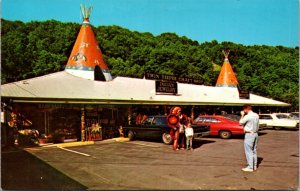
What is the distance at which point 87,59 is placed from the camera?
20703mm

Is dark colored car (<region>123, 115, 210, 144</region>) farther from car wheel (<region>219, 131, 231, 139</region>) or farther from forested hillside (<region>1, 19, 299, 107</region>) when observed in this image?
forested hillside (<region>1, 19, 299, 107</region>)

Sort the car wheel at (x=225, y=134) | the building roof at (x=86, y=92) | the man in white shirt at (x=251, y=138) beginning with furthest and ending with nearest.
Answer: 1. the car wheel at (x=225, y=134)
2. the building roof at (x=86, y=92)
3. the man in white shirt at (x=251, y=138)

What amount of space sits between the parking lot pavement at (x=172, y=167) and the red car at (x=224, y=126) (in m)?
3.89

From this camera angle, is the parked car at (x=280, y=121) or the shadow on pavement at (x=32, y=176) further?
the parked car at (x=280, y=121)

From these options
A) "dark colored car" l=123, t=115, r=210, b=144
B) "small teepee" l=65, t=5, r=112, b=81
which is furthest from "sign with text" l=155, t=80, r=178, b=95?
"dark colored car" l=123, t=115, r=210, b=144

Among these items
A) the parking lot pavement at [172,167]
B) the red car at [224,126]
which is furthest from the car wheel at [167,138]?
the red car at [224,126]

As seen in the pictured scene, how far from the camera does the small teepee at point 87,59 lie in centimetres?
2014

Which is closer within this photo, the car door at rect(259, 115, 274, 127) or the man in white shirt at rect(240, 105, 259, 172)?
Answer: the man in white shirt at rect(240, 105, 259, 172)

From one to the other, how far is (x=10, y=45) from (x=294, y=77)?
44.3m

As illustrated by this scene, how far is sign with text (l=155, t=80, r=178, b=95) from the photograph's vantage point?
777 inches

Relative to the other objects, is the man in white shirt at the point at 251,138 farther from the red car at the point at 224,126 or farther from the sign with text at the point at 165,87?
the sign with text at the point at 165,87

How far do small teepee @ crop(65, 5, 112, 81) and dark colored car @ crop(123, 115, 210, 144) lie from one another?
618 centimetres

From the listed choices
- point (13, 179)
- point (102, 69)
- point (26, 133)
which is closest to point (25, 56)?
point (102, 69)

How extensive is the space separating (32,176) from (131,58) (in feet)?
136
